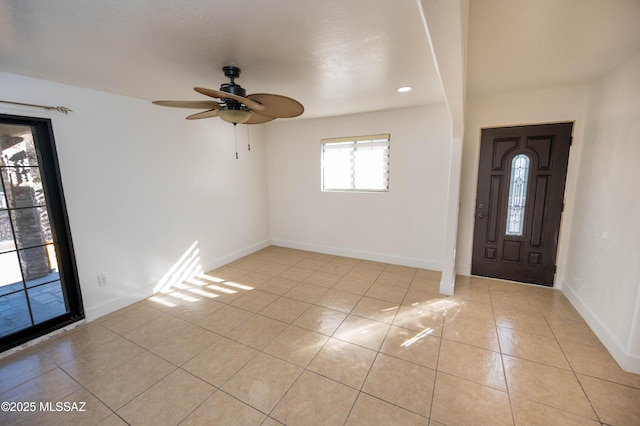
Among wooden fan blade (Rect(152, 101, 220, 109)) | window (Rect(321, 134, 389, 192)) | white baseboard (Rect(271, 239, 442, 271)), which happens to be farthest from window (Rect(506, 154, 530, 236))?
wooden fan blade (Rect(152, 101, 220, 109))

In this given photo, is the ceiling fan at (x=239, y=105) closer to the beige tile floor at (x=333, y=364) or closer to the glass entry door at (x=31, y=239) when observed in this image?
the glass entry door at (x=31, y=239)

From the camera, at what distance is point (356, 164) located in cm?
417

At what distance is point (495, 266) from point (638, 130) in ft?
6.55

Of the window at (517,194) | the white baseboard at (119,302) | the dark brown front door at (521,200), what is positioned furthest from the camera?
the window at (517,194)

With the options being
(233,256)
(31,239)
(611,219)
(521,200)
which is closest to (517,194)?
(521,200)

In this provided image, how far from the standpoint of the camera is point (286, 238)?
5020 millimetres

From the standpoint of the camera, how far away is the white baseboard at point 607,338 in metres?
1.87

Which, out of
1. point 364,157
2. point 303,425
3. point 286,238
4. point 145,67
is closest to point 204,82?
point 145,67

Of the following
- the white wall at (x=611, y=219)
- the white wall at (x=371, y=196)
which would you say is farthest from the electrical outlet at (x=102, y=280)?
the white wall at (x=611, y=219)

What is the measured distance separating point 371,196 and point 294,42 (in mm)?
2701

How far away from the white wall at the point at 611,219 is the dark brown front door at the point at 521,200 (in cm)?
24

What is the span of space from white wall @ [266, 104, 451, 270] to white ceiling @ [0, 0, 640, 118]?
1048 millimetres

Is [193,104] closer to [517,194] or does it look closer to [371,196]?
[371,196]

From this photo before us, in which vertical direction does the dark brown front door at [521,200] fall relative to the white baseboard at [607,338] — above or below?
above
